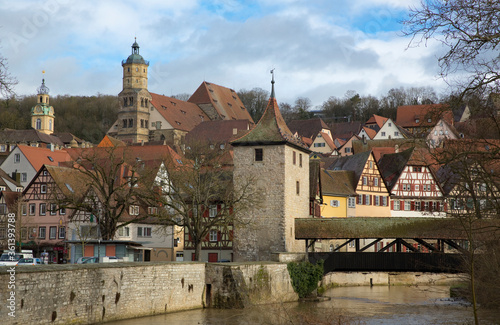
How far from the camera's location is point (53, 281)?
61.1ft

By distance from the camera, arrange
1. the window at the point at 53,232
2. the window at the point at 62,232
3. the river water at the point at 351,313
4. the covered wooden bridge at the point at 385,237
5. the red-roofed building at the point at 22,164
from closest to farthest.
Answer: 1. the river water at the point at 351,313
2. the covered wooden bridge at the point at 385,237
3. the window at the point at 62,232
4. the window at the point at 53,232
5. the red-roofed building at the point at 22,164

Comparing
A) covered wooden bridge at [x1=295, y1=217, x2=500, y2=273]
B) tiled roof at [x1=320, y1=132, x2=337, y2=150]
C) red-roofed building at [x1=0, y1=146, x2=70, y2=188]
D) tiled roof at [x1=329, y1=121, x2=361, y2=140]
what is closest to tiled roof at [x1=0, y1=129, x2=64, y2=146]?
red-roofed building at [x1=0, y1=146, x2=70, y2=188]

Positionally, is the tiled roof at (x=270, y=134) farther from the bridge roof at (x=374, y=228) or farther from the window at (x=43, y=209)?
the window at (x=43, y=209)

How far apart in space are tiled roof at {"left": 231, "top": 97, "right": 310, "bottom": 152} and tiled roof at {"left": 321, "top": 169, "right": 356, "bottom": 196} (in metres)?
13.6

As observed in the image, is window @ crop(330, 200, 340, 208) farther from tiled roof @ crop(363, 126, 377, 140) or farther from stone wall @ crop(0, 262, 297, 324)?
tiled roof @ crop(363, 126, 377, 140)

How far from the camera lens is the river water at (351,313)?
22453 mm

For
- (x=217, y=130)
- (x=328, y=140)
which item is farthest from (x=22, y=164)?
(x=328, y=140)

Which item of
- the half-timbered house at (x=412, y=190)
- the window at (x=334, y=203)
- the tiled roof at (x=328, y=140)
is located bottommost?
the window at (x=334, y=203)

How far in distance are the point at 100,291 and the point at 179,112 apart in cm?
7795

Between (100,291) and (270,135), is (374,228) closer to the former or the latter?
(270,135)

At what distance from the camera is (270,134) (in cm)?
3478

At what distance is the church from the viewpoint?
94.1 metres

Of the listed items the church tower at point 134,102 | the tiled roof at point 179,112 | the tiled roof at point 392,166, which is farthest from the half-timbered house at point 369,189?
the church tower at point 134,102

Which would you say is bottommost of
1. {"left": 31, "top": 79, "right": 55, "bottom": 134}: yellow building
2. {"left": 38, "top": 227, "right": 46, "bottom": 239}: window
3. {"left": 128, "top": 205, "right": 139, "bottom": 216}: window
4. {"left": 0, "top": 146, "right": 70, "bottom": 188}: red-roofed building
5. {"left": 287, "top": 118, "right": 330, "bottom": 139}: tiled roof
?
{"left": 38, "top": 227, "right": 46, "bottom": 239}: window
